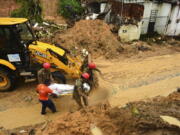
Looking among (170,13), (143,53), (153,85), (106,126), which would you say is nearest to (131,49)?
(143,53)

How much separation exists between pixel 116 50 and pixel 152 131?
7.57 m

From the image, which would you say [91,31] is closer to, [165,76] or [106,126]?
[165,76]

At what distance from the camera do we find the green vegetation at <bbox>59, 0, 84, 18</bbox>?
16078 millimetres

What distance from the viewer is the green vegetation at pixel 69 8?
16.1 metres

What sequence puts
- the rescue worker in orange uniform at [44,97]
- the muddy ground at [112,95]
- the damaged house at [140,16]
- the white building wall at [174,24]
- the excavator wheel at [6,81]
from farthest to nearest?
the white building wall at [174,24], the damaged house at [140,16], the excavator wheel at [6,81], the rescue worker in orange uniform at [44,97], the muddy ground at [112,95]

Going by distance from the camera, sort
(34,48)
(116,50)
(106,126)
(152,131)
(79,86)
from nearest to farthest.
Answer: (152,131), (106,126), (79,86), (34,48), (116,50)

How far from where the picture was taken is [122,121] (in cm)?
545

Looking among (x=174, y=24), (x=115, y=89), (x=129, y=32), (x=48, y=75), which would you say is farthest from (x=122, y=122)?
(x=174, y=24)

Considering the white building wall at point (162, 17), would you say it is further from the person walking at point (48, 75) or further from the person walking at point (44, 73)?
the person walking at point (44, 73)

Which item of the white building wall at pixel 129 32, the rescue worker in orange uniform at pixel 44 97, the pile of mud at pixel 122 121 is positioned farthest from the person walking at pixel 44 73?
the white building wall at pixel 129 32

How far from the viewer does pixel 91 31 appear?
12430 millimetres

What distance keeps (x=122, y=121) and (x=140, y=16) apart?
10.1 meters

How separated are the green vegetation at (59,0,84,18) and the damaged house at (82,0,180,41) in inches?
48.9

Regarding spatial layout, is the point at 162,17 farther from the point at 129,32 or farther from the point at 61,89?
the point at 61,89
